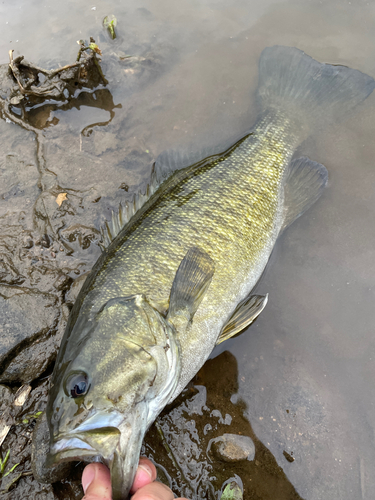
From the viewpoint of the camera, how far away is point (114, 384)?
1.84 metres

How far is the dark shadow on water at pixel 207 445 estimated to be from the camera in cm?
244

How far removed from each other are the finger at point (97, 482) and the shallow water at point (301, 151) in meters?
1.36

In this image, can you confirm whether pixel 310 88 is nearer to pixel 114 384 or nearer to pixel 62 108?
pixel 62 108

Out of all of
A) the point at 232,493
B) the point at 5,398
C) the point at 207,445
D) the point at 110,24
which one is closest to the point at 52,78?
the point at 110,24

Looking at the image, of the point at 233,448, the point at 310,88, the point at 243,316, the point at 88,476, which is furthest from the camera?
the point at 310,88

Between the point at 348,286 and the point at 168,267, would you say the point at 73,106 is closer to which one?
the point at 168,267

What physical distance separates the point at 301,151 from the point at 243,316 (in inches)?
87.1

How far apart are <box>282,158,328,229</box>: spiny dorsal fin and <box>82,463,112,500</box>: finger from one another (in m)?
2.60

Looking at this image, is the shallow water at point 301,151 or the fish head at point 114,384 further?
the shallow water at point 301,151

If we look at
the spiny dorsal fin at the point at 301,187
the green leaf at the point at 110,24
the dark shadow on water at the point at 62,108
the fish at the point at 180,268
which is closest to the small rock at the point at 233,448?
the fish at the point at 180,268

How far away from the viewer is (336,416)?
2615 millimetres

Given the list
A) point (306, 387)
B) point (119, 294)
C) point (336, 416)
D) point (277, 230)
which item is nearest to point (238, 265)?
point (277, 230)

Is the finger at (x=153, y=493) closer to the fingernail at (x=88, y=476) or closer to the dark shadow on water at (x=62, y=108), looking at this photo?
Result: the fingernail at (x=88, y=476)

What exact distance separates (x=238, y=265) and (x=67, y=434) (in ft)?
5.68
